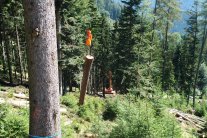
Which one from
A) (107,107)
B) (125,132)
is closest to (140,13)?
(107,107)

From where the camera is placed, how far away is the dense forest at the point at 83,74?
502cm

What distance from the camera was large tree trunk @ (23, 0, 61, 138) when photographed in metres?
4.84

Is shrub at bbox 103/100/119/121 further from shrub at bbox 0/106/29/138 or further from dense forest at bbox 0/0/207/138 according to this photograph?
shrub at bbox 0/106/29/138

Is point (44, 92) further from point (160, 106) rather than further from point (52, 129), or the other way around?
point (160, 106)

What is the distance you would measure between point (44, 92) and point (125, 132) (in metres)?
5.50

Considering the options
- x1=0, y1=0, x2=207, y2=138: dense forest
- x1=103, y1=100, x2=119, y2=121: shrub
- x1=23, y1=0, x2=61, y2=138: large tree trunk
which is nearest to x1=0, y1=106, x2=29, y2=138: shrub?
x1=0, y1=0, x2=207, y2=138: dense forest

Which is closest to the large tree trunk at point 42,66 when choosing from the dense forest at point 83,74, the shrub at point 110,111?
the dense forest at point 83,74

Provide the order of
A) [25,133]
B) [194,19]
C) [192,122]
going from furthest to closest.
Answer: [194,19], [192,122], [25,133]

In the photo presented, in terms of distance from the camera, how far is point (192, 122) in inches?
964

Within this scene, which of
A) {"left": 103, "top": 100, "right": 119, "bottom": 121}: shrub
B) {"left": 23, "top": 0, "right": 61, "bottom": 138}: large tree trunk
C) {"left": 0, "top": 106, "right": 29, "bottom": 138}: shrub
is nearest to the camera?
{"left": 23, "top": 0, "right": 61, "bottom": 138}: large tree trunk

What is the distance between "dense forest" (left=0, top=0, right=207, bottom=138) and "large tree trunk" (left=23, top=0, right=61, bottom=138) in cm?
1

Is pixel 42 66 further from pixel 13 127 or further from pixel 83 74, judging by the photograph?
pixel 83 74

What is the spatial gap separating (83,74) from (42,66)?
5499 millimetres

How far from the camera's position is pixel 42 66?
4965mm
